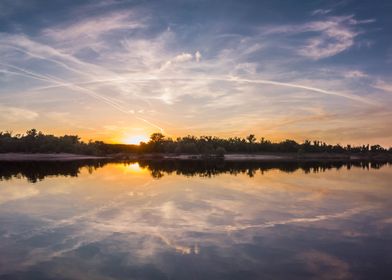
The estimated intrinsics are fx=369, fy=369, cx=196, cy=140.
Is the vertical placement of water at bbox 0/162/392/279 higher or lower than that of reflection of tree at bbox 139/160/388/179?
lower

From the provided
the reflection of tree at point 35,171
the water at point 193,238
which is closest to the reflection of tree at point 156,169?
the reflection of tree at point 35,171

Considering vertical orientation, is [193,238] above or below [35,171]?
below

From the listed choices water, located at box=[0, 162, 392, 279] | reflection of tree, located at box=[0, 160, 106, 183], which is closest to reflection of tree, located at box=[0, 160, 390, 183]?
reflection of tree, located at box=[0, 160, 106, 183]

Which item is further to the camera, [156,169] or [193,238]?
[156,169]

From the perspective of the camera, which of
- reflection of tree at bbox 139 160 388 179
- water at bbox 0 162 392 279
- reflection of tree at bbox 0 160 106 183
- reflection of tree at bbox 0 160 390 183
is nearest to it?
water at bbox 0 162 392 279

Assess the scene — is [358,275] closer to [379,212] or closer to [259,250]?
[259,250]

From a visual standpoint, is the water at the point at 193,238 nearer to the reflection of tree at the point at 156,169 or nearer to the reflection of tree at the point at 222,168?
the reflection of tree at the point at 156,169

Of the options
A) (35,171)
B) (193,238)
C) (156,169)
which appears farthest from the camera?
(156,169)

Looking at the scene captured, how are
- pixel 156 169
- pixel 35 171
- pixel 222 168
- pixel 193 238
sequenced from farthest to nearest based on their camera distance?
pixel 222 168 → pixel 156 169 → pixel 35 171 → pixel 193 238

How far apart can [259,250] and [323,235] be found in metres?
4.28

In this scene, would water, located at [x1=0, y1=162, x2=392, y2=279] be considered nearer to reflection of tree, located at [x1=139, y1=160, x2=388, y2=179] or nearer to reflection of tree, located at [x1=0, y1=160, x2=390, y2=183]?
reflection of tree, located at [x1=0, y1=160, x2=390, y2=183]

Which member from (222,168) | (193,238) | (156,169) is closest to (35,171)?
(156,169)

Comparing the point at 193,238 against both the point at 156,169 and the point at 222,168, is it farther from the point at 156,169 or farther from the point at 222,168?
the point at 222,168

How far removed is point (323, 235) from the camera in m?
17.1
